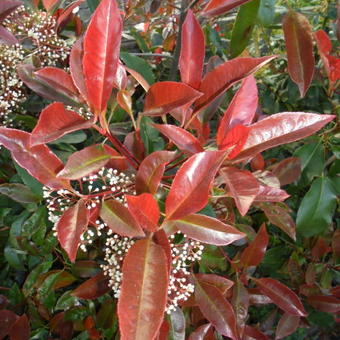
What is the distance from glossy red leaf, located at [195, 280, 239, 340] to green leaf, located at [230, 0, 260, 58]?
1.77ft

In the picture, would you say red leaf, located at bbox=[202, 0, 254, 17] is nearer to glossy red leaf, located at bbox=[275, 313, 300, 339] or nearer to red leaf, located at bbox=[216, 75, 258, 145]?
red leaf, located at bbox=[216, 75, 258, 145]

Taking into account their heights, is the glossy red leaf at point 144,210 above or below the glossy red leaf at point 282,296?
above

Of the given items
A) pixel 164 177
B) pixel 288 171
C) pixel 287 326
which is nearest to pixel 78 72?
pixel 164 177

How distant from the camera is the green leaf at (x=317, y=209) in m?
1.08

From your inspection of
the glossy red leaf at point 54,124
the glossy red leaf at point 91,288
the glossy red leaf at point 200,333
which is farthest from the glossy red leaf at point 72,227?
the glossy red leaf at point 200,333

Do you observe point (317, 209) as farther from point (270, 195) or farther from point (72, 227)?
point (72, 227)

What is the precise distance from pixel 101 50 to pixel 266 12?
578 mm

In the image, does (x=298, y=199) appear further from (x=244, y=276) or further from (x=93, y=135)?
(x=93, y=135)

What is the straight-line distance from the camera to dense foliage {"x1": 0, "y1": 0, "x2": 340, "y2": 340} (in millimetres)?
620

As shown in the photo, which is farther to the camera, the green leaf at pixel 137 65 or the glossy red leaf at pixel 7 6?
the green leaf at pixel 137 65

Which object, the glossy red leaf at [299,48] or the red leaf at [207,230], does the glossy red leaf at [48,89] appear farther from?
the glossy red leaf at [299,48]

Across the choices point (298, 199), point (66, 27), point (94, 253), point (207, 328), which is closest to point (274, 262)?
point (298, 199)

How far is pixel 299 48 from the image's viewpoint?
96 cm

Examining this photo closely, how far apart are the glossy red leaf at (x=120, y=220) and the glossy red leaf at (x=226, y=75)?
8.0 inches
